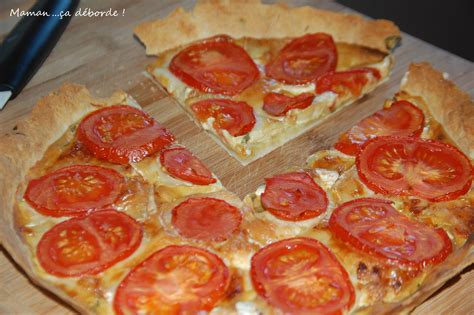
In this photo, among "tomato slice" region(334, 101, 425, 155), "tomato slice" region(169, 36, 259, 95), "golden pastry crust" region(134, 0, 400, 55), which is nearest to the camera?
"tomato slice" region(334, 101, 425, 155)

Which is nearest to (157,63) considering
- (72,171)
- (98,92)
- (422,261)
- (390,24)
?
(98,92)

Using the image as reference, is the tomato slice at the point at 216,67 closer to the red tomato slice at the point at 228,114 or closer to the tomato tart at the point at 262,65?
the tomato tart at the point at 262,65

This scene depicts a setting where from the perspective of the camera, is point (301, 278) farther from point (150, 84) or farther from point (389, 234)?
point (150, 84)

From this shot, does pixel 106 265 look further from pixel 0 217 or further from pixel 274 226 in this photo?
pixel 274 226

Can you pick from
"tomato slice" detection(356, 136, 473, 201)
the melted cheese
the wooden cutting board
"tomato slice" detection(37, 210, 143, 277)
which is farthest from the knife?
"tomato slice" detection(356, 136, 473, 201)

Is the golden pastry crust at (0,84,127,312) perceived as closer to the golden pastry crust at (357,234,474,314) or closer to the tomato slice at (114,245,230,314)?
the tomato slice at (114,245,230,314)

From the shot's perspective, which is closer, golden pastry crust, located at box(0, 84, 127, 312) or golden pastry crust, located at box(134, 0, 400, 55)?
golden pastry crust, located at box(0, 84, 127, 312)
